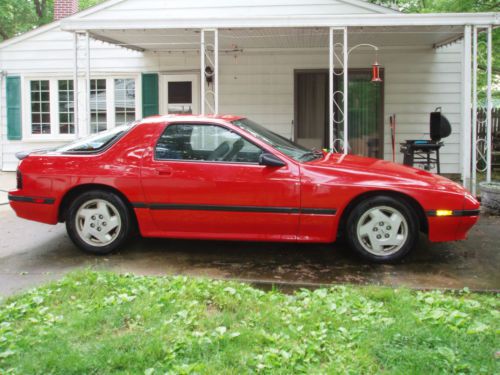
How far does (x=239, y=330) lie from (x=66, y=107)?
1062 centimetres

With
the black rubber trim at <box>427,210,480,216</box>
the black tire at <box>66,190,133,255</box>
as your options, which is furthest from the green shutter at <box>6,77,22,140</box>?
the black rubber trim at <box>427,210,480,216</box>

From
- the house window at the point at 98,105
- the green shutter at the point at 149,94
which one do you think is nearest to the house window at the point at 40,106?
the house window at the point at 98,105

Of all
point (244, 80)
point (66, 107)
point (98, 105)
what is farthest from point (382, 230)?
point (66, 107)

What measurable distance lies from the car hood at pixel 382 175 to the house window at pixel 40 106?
29.8ft

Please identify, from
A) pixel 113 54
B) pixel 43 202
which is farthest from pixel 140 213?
pixel 113 54

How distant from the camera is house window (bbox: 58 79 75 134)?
13.0 metres

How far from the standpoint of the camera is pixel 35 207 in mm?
5973

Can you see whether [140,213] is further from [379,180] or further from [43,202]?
[379,180]

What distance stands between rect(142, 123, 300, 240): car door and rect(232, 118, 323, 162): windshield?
0.77 feet

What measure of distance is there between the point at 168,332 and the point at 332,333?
1.03 meters

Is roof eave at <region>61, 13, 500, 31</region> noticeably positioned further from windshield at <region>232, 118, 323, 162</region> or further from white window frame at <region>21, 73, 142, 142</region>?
white window frame at <region>21, 73, 142, 142</region>

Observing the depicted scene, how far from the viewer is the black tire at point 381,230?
547cm

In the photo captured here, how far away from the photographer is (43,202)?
234 inches

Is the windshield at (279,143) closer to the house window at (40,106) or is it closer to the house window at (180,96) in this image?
the house window at (180,96)
